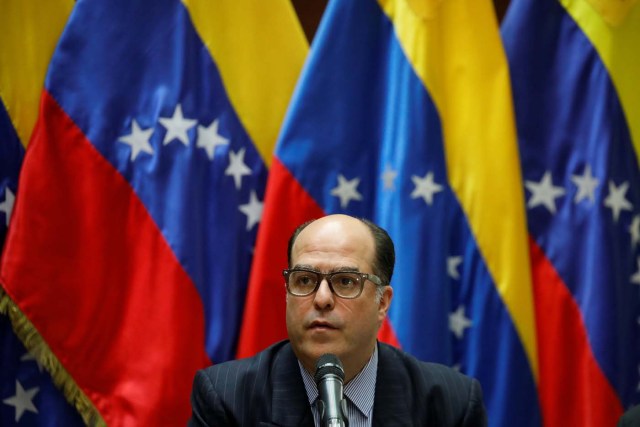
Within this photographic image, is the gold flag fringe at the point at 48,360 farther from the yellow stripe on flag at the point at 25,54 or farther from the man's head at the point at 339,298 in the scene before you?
the man's head at the point at 339,298

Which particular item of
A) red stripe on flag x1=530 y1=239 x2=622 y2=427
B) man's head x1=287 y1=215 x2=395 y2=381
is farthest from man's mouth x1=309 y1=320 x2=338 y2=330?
red stripe on flag x1=530 y1=239 x2=622 y2=427

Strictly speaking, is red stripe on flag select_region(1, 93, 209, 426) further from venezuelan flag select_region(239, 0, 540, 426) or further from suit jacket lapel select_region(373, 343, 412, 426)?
suit jacket lapel select_region(373, 343, 412, 426)

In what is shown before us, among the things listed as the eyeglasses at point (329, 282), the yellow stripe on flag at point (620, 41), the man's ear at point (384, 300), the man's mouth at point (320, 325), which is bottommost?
the man's mouth at point (320, 325)

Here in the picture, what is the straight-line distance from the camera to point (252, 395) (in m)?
2.33

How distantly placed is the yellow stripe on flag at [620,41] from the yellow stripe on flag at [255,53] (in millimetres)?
1272

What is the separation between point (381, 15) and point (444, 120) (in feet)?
1.71

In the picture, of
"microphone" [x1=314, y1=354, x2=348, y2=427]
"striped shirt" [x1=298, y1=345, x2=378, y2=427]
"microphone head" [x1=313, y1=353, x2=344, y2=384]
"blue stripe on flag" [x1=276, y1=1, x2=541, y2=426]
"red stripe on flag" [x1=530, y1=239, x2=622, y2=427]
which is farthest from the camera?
"red stripe on flag" [x1=530, y1=239, x2=622, y2=427]

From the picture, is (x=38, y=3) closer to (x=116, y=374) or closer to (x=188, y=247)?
Answer: (x=188, y=247)

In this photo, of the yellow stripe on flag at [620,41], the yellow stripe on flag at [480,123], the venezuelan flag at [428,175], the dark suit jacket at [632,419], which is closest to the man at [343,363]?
the dark suit jacket at [632,419]

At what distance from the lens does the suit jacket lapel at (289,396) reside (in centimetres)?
225

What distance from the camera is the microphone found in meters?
1.59

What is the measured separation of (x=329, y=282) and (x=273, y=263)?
94 cm

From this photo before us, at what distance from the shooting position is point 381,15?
11.2 ft

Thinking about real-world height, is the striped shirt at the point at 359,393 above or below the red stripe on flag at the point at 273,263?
below
